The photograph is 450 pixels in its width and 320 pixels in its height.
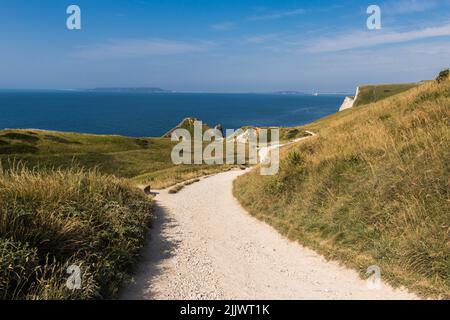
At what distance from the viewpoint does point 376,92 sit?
16188cm

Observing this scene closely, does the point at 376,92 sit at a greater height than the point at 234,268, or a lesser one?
greater

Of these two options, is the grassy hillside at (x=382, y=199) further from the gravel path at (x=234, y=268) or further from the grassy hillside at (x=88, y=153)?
the grassy hillside at (x=88, y=153)

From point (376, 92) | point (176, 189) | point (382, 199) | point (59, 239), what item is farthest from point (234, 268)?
point (376, 92)

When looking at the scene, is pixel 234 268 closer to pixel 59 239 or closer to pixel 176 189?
pixel 59 239

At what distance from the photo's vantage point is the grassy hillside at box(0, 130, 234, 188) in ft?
161

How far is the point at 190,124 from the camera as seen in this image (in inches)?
4697

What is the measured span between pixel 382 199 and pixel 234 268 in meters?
5.07

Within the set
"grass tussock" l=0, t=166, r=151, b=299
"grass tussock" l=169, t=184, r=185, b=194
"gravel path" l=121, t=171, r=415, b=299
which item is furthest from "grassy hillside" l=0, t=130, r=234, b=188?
"grass tussock" l=0, t=166, r=151, b=299

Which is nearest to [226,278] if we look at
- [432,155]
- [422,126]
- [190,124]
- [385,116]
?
[432,155]

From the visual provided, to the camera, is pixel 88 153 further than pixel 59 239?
Yes

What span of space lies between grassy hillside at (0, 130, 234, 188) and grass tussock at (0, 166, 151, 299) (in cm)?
2710

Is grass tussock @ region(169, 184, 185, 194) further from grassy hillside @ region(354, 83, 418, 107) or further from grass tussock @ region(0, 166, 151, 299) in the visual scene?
grassy hillside @ region(354, 83, 418, 107)

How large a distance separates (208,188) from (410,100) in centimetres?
1544
